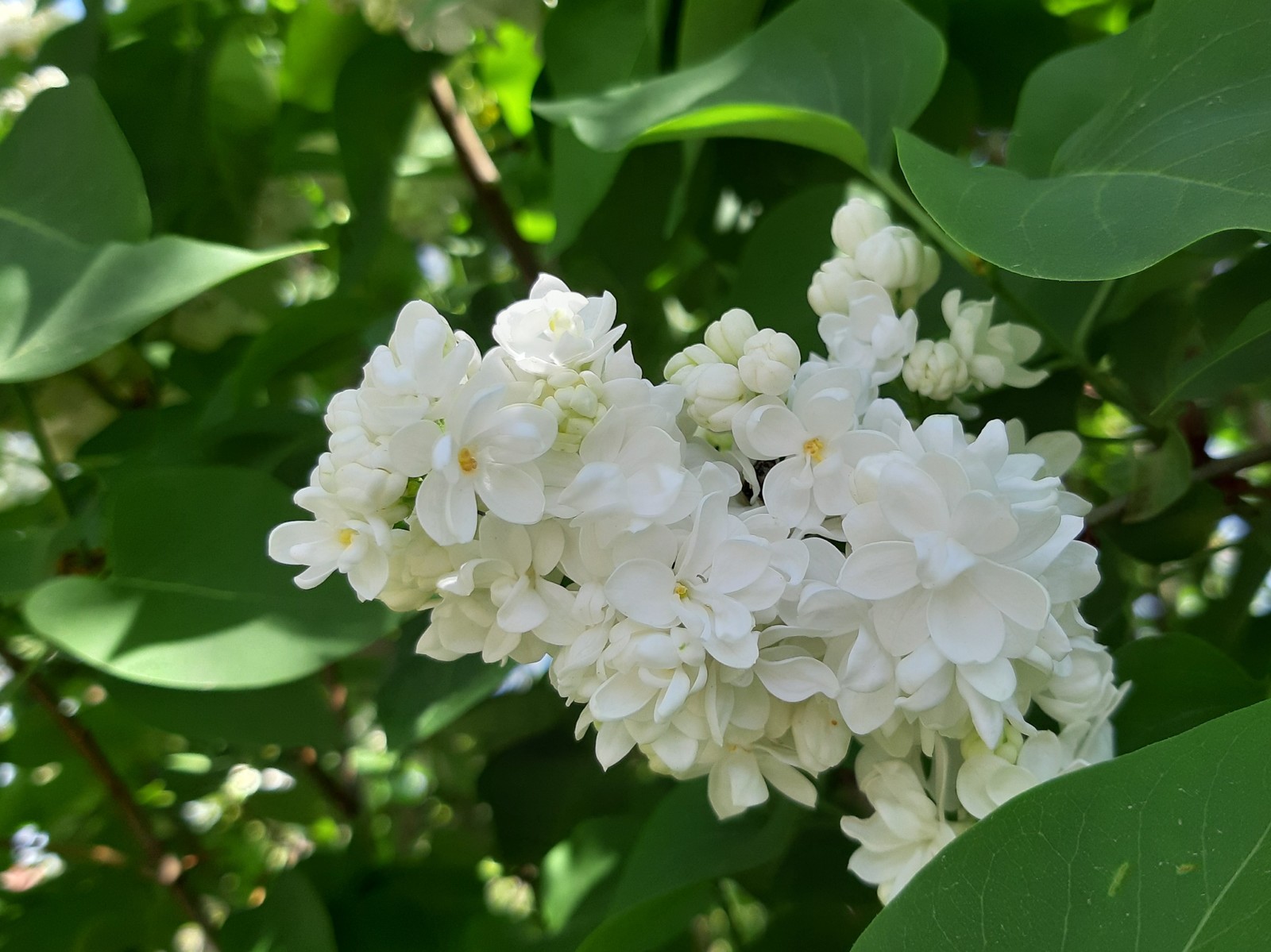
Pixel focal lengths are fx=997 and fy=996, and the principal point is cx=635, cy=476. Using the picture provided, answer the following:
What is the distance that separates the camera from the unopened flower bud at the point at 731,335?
413 mm

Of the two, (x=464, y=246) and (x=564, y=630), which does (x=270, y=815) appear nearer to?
(x=464, y=246)

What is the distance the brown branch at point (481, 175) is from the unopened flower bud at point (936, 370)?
52cm

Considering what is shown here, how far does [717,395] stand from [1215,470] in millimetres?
382

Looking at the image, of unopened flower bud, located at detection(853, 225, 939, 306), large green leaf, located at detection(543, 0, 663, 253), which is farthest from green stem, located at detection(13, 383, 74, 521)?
unopened flower bud, located at detection(853, 225, 939, 306)

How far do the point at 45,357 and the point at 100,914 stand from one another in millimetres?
610

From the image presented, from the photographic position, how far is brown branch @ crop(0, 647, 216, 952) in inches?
32.7

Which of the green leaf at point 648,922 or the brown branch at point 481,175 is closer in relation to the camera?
the green leaf at point 648,922

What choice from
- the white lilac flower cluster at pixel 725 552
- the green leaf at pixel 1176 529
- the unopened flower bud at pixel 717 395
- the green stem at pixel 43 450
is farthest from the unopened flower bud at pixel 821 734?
the green stem at pixel 43 450

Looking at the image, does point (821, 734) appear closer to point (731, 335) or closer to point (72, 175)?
point (731, 335)

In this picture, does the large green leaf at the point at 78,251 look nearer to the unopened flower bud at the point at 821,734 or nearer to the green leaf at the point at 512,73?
the unopened flower bud at the point at 821,734

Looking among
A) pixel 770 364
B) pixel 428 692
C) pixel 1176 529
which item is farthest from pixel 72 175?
pixel 1176 529

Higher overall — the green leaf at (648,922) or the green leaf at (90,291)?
the green leaf at (90,291)

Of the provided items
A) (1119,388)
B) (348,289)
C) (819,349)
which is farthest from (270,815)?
(1119,388)

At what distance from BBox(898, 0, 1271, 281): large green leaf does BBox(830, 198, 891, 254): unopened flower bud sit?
3cm
